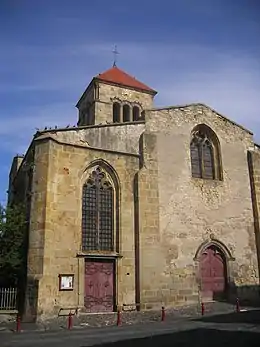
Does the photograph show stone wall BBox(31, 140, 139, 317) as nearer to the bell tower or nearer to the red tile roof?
the bell tower

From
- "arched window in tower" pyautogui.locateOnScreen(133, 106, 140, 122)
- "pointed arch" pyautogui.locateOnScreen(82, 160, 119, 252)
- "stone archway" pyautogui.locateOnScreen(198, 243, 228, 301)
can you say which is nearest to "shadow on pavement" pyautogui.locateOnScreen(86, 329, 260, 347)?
"pointed arch" pyautogui.locateOnScreen(82, 160, 119, 252)

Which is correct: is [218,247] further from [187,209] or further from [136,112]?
[136,112]

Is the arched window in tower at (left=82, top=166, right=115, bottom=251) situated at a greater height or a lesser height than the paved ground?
greater

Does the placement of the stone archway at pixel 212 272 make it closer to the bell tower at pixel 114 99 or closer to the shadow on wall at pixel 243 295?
the shadow on wall at pixel 243 295

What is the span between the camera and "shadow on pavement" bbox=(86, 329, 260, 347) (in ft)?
31.6

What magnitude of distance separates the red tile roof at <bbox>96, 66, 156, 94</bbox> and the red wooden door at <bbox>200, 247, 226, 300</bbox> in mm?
18260

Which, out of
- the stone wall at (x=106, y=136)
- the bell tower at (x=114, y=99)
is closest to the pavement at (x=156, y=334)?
the stone wall at (x=106, y=136)

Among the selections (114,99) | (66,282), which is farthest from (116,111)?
(66,282)

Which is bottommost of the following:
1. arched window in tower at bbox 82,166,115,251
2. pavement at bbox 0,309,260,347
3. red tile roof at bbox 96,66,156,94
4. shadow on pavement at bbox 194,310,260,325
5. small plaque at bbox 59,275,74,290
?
pavement at bbox 0,309,260,347

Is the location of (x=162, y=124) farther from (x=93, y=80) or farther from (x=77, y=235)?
(x=93, y=80)

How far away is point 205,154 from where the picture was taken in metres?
22.2

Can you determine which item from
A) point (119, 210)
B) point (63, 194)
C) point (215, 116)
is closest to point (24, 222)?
point (63, 194)

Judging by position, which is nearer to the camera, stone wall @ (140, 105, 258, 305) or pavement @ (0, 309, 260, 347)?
pavement @ (0, 309, 260, 347)

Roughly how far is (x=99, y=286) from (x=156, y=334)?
6498 mm
